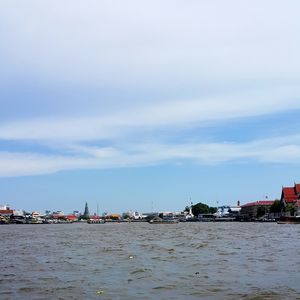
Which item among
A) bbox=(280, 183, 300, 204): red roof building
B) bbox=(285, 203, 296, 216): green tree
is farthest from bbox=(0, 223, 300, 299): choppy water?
bbox=(280, 183, 300, 204): red roof building

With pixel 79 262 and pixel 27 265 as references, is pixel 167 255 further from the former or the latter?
pixel 27 265

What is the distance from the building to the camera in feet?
525

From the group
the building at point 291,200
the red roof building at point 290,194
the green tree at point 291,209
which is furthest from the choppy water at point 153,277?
the red roof building at point 290,194

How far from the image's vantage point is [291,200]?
175 m

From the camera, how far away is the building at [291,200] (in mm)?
159887

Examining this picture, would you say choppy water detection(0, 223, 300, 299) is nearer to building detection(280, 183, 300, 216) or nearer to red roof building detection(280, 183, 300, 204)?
building detection(280, 183, 300, 216)

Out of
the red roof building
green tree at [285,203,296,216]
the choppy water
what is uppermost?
the red roof building

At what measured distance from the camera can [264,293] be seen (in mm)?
17219

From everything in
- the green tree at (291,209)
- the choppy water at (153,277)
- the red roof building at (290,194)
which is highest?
the red roof building at (290,194)

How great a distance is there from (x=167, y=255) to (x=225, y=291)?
14.7 m

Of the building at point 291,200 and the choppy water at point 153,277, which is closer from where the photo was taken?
the choppy water at point 153,277

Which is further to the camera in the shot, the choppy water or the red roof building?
the red roof building

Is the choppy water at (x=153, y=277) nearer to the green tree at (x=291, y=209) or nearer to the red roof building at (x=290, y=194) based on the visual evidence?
the green tree at (x=291, y=209)

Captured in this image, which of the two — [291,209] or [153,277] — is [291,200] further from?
[153,277]
